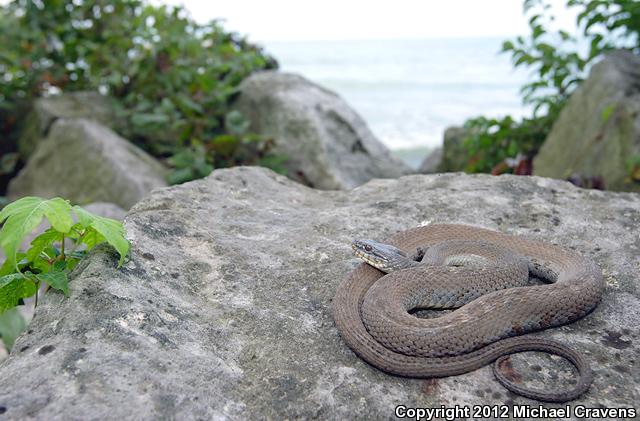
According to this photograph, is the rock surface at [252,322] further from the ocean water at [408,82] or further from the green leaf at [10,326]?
the ocean water at [408,82]

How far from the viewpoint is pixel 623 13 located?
24.1 ft

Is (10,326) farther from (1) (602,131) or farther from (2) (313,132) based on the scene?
(1) (602,131)

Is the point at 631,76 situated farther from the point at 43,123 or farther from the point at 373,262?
the point at 43,123

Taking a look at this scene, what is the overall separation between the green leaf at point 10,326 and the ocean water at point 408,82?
12.5 m

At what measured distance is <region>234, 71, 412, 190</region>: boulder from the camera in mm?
8719

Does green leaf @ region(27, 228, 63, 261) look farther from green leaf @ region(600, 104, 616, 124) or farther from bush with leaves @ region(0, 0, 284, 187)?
green leaf @ region(600, 104, 616, 124)

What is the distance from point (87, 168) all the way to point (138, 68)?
5.67 feet

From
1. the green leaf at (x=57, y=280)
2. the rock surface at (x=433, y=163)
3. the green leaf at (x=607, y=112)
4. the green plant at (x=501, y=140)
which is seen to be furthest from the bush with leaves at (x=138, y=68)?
the green leaf at (x=57, y=280)

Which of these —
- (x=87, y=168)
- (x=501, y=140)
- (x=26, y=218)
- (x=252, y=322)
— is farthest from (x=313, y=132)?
(x=26, y=218)

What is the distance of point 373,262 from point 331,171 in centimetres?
467

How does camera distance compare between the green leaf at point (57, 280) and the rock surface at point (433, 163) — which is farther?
the rock surface at point (433, 163)

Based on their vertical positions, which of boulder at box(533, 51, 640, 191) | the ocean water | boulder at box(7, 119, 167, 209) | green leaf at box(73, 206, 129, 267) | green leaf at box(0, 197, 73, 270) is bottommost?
the ocean water

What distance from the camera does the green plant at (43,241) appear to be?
301 centimetres

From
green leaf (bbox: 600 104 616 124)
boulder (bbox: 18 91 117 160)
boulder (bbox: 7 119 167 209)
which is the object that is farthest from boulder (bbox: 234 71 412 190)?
green leaf (bbox: 600 104 616 124)
